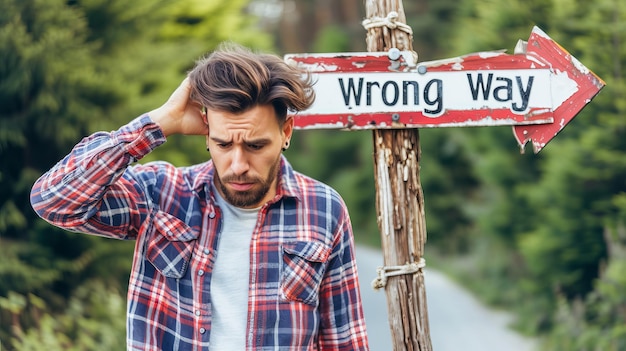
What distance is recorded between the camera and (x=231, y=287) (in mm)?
2645

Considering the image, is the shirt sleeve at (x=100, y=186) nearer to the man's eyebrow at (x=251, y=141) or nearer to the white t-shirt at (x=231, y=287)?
the man's eyebrow at (x=251, y=141)

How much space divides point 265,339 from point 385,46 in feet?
3.97

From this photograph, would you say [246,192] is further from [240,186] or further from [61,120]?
[61,120]

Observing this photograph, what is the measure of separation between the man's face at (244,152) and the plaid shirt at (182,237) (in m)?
0.08

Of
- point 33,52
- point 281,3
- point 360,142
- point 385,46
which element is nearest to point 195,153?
point 33,52

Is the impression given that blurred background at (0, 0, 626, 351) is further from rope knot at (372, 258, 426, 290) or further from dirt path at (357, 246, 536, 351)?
rope knot at (372, 258, 426, 290)

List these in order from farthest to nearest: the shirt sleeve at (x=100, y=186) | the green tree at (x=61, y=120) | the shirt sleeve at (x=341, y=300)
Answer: the green tree at (x=61, y=120) < the shirt sleeve at (x=341, y=300) < the shirt sleeve at (x=100, y=186)

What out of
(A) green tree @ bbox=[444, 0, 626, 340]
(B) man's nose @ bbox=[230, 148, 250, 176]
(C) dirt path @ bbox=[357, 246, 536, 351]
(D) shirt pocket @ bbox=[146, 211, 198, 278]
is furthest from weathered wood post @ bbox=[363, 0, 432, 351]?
(C) dirt path @ bbox=[357, 246, 536, 351]

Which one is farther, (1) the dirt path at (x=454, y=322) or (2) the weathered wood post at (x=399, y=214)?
(1) the dirt path at (x=454, y=322)

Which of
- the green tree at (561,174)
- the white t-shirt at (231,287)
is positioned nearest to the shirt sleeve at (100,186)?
the white t-shirt at (231,287)

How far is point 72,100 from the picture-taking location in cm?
687

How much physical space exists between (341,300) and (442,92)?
0.86 metres

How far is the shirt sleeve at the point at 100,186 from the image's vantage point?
2.55m

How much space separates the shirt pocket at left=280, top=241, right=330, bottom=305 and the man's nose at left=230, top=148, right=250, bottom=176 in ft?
0.96
